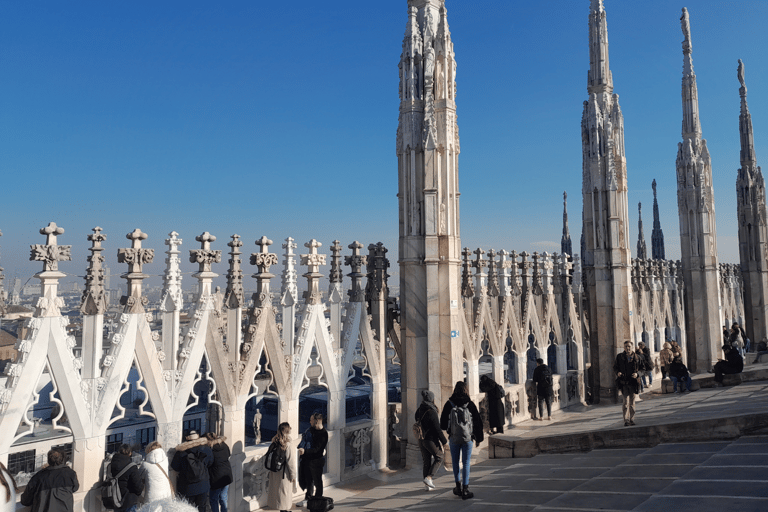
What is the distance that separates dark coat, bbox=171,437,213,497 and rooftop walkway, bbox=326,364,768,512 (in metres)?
2.45

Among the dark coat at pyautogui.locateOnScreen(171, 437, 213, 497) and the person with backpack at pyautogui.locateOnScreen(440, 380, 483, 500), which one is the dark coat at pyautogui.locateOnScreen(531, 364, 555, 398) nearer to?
the person with backpack at pyautogui.locateOnScreen(440, 380, 483, 500)

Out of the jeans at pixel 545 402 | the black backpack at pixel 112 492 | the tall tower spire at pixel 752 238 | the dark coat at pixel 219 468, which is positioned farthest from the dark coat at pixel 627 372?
the tall tower spire at pixel 752 238

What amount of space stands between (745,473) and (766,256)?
27213 millimetres

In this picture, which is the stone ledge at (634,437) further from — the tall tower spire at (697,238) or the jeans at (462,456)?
the tall tower spire at (697,238)

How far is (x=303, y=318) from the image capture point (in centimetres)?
954

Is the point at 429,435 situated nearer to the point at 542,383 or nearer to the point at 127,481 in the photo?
the point at 127,481

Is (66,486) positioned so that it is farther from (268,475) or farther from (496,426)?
(496,426)

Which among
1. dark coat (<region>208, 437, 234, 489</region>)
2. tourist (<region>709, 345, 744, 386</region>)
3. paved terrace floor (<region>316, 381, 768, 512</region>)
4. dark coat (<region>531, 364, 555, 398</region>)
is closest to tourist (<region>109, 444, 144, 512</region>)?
dark coat (<region>208, 437, 234, 489</region>)

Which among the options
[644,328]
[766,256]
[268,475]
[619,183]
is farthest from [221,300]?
[766,256]

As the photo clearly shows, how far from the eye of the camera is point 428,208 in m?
10.4

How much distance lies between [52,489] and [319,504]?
3668 millimetres

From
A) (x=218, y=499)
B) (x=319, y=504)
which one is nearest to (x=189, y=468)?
(x=218, y=499)

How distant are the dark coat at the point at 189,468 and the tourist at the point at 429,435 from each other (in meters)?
3.22

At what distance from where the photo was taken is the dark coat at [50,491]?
5508 millimetres
